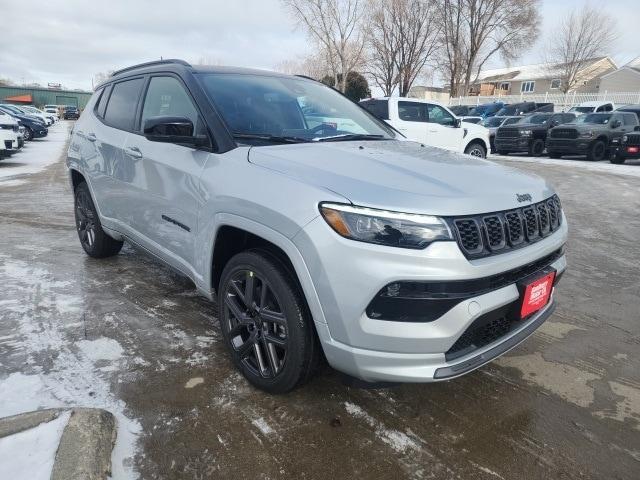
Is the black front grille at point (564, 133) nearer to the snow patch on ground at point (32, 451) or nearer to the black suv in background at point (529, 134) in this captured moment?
the black suv in background at point (529, 134)

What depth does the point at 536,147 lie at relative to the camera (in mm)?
17250

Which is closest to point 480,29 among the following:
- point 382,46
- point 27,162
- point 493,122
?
point 382,46

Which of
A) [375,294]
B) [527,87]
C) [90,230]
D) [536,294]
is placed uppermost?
[527,87]

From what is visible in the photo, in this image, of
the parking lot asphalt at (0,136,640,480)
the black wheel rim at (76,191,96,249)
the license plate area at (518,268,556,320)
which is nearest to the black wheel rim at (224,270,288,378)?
the parking lot asphalt at (0,136,640,480)

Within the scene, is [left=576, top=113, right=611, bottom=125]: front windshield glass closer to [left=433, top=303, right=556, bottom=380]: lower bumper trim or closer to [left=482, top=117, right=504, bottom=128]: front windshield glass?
[left=482, top=117, right=504, bottom=128]: front windshield glass

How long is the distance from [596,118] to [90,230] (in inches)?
645

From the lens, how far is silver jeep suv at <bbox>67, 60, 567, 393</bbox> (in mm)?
1974

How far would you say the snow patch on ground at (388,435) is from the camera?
2213mm

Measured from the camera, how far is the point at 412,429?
92.0 inches

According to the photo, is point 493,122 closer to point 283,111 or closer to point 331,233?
point 283,111

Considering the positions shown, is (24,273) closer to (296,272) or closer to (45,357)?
(45,357)

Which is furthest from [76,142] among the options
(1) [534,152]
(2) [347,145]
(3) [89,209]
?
(1) [534,152]

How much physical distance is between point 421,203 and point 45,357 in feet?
8.04

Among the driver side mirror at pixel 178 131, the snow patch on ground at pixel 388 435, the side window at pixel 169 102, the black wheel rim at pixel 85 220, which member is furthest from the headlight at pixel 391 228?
the black wheel rim at pixel 85 220
